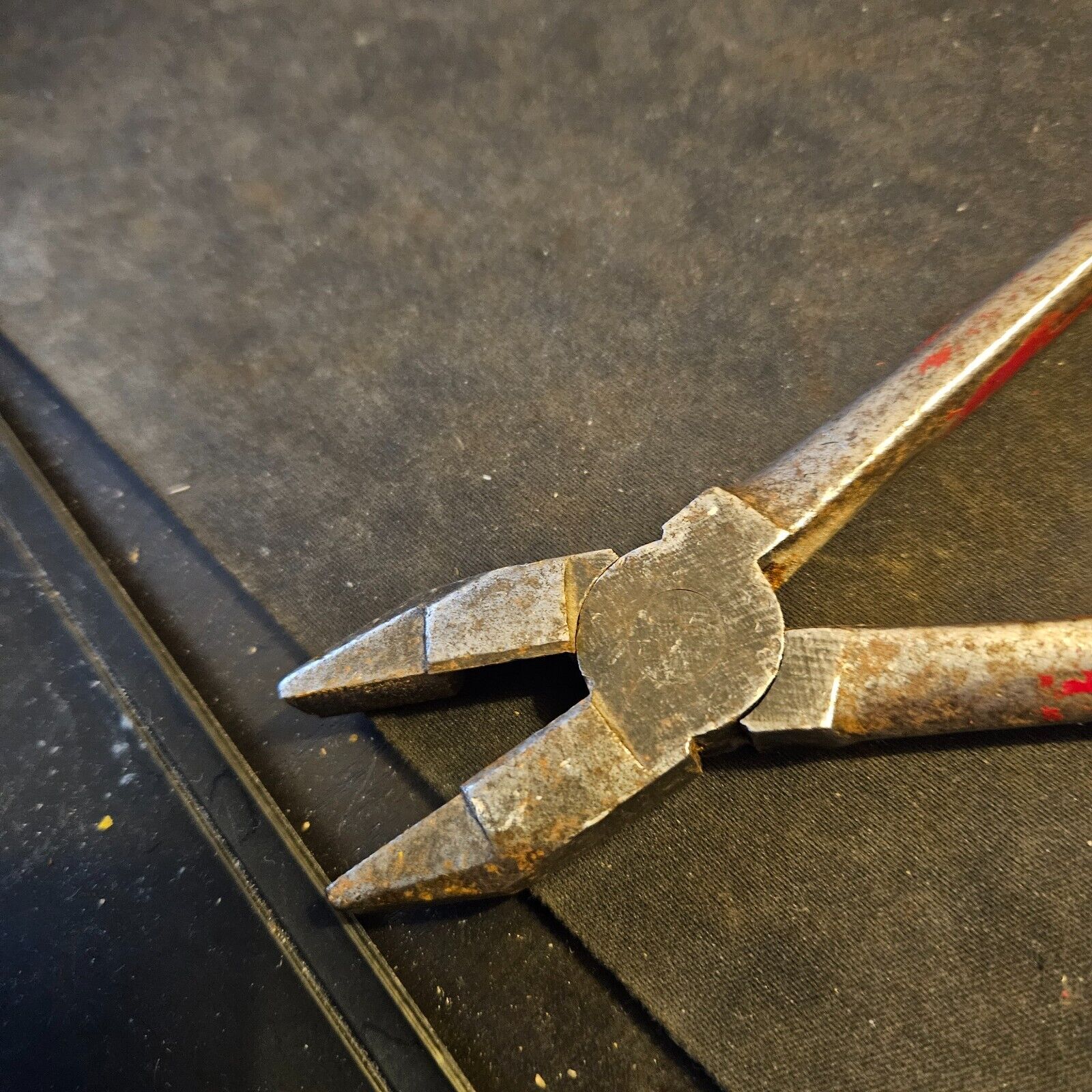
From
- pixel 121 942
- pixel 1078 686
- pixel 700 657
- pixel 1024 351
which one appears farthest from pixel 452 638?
pixel 1024 351

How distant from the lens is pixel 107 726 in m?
1.63

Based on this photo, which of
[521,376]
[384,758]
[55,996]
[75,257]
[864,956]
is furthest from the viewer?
[75,257]

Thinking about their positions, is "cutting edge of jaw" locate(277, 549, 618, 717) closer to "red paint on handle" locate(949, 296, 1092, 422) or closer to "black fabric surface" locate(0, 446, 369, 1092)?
"black fabric surface" locate(0, 446, 369, 1092)

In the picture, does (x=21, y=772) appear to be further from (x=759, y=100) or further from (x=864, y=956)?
(x=759, y=100)

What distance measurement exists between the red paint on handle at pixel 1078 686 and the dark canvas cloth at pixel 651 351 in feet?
0.70

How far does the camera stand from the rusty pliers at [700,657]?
1210mm

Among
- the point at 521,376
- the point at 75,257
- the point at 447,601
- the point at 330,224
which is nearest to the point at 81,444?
the point at 75,257

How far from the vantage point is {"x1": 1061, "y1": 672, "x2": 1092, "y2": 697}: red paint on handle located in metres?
1.20

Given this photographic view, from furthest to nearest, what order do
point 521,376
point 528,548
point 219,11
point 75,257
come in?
1. point 219,11
2. point 75,257
3. point 521,376
4. point 528,548

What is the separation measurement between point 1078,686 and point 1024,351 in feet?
1.88

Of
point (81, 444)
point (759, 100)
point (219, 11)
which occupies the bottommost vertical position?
point (81, 444)

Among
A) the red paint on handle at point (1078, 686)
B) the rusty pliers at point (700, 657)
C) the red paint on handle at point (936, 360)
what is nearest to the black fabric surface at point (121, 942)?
the rusty pliers at point (700, 657)

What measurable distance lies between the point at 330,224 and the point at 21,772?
1.39 meters

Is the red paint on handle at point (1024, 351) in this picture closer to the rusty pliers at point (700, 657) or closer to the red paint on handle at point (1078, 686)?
the rusty pliers at point (700, 657)
